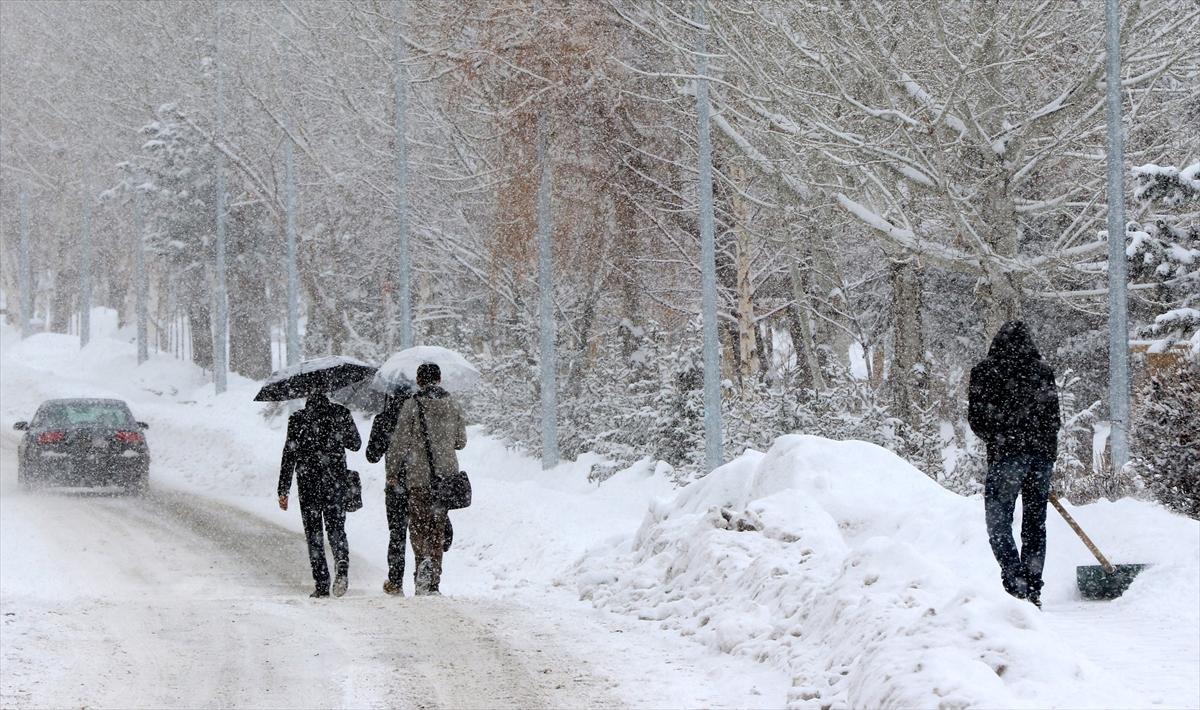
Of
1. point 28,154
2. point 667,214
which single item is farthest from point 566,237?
point 28,154

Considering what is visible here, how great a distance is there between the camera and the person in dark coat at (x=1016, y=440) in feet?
30.8

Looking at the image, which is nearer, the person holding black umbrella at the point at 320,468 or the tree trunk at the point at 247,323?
the person holding black umbrella at the point at 320,468

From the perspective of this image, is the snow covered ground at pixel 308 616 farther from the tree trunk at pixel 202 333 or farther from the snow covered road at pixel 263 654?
the tree trunk at pixel 202 333

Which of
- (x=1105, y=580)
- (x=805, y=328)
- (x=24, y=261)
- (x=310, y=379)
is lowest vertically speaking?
(x=1105, y=580)

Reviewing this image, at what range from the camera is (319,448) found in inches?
512

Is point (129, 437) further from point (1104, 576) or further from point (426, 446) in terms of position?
point (1104, 576)

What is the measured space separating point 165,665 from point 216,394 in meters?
35.9

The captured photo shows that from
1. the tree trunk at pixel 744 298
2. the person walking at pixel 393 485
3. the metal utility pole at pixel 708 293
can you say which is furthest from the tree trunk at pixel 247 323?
the person walking at pixel 393 485

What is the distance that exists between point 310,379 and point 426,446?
4.81 ft

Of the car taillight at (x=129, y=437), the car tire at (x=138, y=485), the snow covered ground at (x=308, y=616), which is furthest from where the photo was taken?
the car tire at (x=138, y=485)

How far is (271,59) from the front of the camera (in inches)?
1858

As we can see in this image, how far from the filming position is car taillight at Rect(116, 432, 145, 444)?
25.2 m

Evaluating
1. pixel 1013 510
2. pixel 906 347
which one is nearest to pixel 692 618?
pixel 1013 510

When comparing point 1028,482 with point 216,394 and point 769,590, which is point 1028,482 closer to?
A: point 769,590
